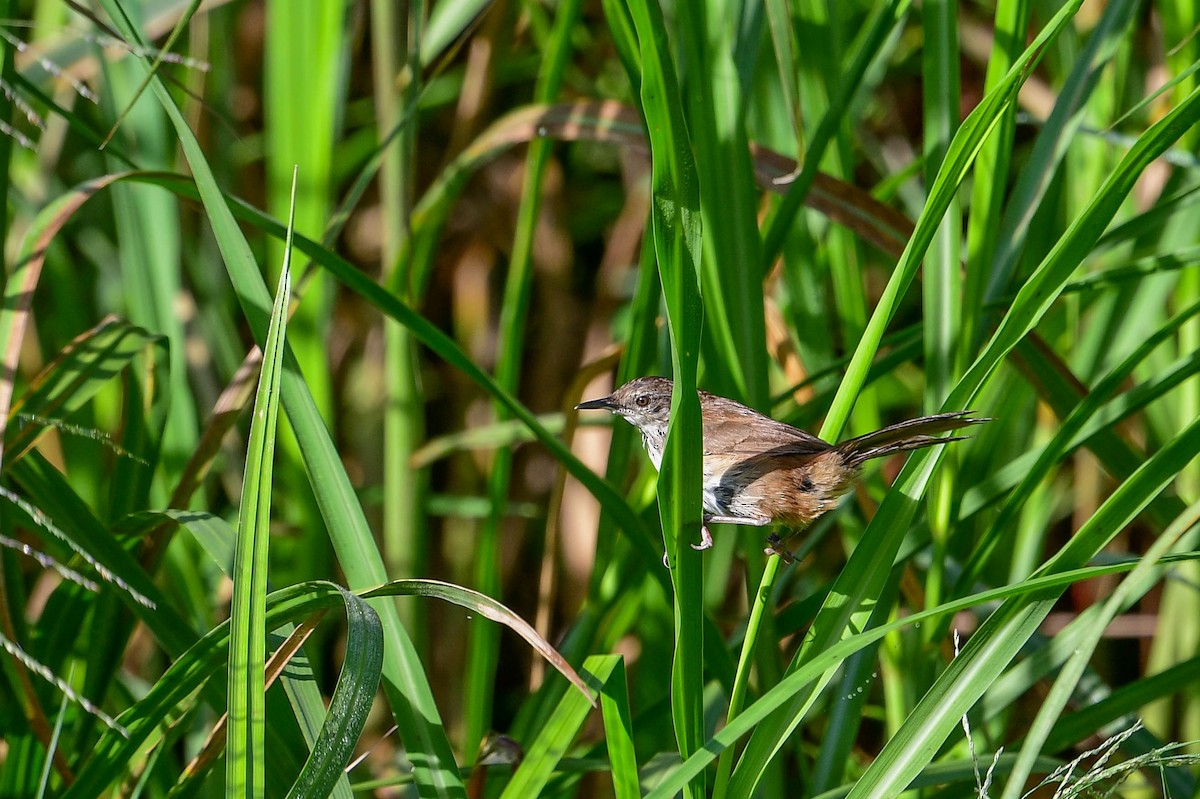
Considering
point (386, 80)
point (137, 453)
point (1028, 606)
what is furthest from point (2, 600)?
point (1028, 606)

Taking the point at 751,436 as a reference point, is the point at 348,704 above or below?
below

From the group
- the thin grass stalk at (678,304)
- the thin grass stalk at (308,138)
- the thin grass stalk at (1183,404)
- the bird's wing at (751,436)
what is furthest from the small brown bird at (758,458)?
the thin grass stalk at (308,138)

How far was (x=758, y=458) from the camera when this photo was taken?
2045 mm

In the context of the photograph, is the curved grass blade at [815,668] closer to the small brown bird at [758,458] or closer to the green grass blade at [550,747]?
the green grass blade at [550,747]

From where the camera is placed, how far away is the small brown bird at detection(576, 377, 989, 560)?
1.83 meters

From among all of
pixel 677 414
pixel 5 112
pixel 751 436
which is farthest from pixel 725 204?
pixel 5 112

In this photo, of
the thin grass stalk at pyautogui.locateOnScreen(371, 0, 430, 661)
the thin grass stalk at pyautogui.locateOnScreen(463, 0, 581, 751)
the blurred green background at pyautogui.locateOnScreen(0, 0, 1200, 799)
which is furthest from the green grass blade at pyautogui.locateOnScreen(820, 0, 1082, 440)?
the thin grass stalk at pyautogui.locateOnScreen(371, 0, 430, 661)

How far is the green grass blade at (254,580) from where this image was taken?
116 cm

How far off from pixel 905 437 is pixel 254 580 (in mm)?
956

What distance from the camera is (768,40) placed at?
92.0 inches

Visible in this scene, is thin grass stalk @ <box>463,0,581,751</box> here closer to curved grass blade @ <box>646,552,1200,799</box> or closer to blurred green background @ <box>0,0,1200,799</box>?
blurred green background @ <box>0,0,1200,799</box>

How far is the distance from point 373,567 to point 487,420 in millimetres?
2310

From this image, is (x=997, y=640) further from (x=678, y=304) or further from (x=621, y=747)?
(x=678, y=304)

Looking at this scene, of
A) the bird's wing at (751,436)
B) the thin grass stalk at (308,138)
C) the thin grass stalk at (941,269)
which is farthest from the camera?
the thin grass stalk at (308,138)
